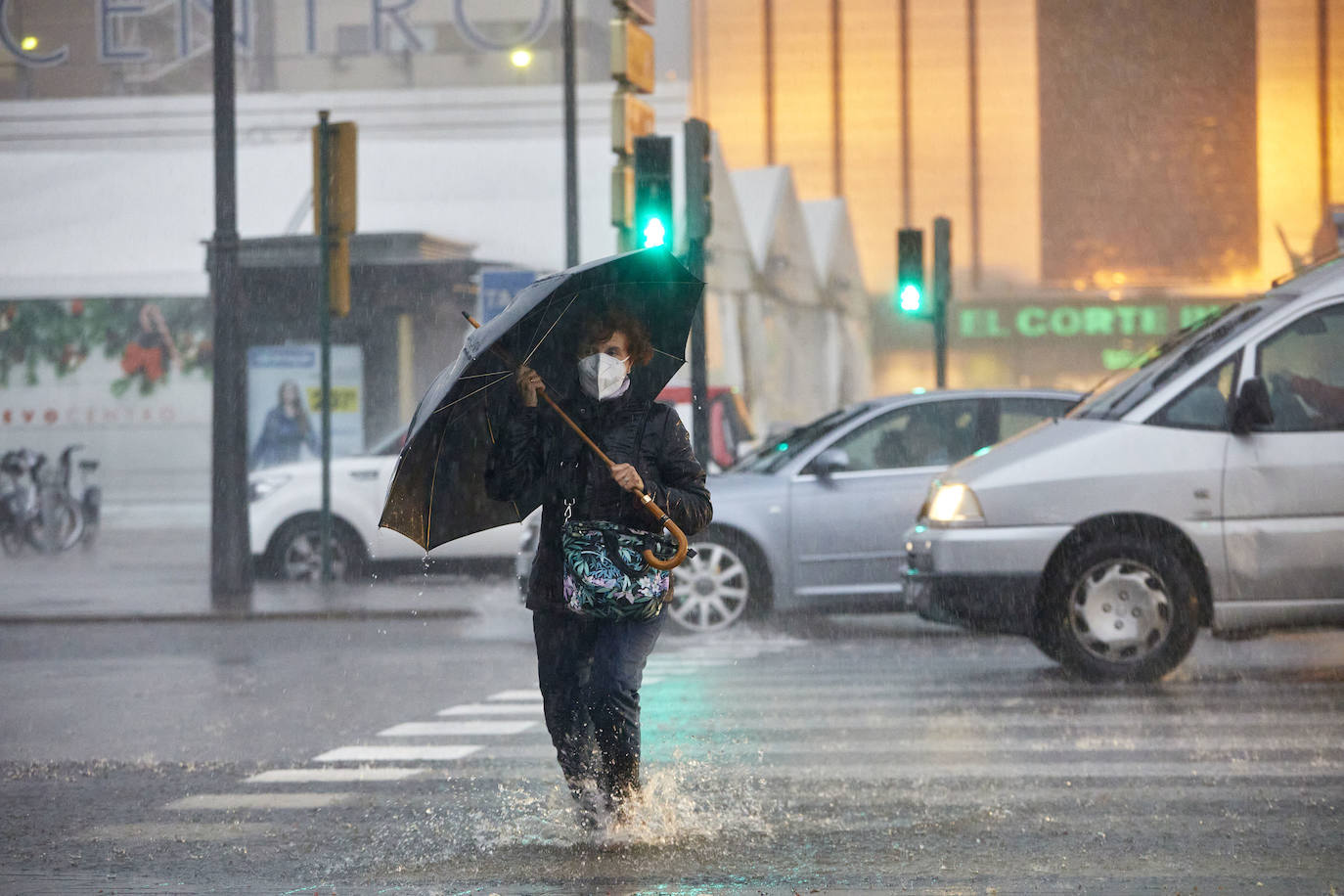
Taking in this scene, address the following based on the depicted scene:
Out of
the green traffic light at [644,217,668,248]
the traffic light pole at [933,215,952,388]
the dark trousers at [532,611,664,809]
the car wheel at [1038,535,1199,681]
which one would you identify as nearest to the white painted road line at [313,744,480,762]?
the dark trousers at [532,611,664,809]

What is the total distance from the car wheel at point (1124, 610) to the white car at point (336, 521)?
7.38 meters

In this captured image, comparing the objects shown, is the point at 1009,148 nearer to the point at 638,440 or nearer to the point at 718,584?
the point at 718,584

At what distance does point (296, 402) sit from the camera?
69.3 feet

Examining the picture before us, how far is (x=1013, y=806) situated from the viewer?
5.99 m

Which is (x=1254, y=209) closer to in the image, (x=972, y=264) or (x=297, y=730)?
(x=972, y=264)

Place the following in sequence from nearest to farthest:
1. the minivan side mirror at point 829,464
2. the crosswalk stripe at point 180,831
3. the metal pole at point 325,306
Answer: the crosswalk stripe at point 180,831 → the minivan side mirror at point 829,464 → the metal pole at point 325,306

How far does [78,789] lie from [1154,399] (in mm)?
5425

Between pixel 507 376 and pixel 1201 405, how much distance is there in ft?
16.2

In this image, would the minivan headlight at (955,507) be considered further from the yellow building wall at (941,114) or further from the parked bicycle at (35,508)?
the yellow building wall at (941,114)

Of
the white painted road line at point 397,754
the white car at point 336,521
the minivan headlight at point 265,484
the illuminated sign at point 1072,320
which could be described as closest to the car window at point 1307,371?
the white painted road line at point 397,754

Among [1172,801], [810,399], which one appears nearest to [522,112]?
[810,399]

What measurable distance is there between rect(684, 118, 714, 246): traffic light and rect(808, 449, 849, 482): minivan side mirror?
170 inches

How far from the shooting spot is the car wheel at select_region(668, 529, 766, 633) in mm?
11828

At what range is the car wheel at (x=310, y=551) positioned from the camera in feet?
52.9
